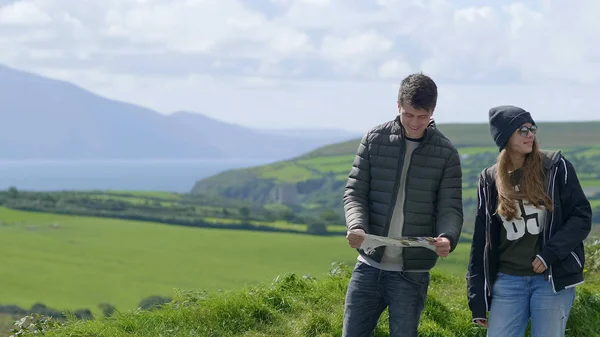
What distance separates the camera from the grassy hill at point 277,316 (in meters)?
5.99

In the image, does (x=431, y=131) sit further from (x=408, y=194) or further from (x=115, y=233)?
(x=115, y=233)

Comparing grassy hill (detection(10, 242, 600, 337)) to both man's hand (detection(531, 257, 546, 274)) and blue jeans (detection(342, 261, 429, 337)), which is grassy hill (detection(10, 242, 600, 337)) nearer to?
blue jeans (detection(342, 261, 429, 337))

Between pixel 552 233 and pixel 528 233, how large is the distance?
13 centimetres

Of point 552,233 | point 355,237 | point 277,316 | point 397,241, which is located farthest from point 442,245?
point 277,316

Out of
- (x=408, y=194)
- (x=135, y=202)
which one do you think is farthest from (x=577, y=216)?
(x=135, y=202)

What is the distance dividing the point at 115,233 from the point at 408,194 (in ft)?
161

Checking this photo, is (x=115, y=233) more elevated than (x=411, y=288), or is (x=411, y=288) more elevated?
(x=411, y=288)

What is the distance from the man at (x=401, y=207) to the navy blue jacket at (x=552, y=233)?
0.54 feet

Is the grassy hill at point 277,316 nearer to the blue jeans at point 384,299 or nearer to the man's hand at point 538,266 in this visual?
the blue jeans at point 384,299

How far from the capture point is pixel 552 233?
4336 mm

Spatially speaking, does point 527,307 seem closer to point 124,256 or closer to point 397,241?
point 397,241

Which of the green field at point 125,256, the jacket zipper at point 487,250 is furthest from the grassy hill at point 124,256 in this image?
the jacket zipper at point 487,250

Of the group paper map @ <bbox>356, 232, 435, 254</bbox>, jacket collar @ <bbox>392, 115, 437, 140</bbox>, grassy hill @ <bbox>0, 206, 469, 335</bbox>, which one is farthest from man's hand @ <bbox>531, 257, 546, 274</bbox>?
grassy hill @ <bbox>0, 206, 469, 335</bbox>

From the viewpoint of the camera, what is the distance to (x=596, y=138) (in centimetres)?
11212
